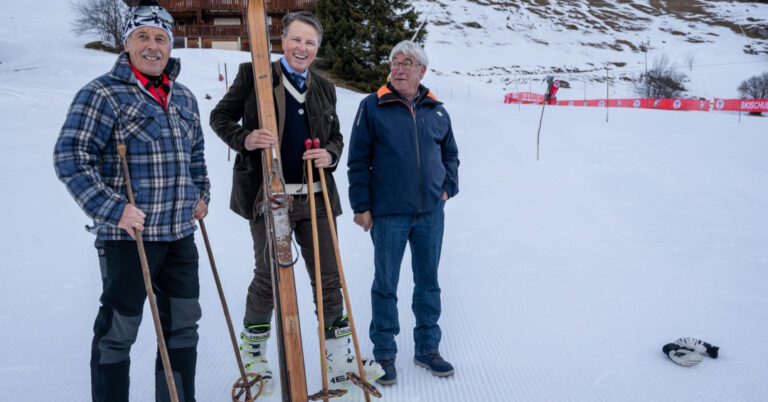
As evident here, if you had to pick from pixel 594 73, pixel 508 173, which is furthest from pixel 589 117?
pixel 594 73

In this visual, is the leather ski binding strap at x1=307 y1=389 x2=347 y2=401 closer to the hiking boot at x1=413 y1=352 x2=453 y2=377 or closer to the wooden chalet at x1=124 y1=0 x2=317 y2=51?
the hiking boot at x1=413 y1=352 x2=453 y2=377

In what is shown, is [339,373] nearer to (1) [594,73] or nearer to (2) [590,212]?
(2) [590,212]

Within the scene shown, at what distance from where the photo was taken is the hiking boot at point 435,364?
2377 mm

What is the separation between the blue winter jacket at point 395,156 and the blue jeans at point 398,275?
8cm

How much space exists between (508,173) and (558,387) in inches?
210

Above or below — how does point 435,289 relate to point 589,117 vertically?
below

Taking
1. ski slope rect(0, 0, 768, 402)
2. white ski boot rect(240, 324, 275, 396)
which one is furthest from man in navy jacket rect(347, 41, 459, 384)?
white ski boot rect(240, 324, 275, 396)

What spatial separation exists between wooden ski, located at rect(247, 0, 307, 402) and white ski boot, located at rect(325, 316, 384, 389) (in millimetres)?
516

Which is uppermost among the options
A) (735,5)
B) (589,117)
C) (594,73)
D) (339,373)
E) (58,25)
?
(735,5)

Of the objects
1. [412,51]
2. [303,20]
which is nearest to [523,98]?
[412,51]

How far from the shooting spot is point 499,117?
1266cm

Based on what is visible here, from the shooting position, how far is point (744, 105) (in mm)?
19641

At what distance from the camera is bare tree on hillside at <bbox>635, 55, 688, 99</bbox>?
114 ft

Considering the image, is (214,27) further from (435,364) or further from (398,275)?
(435,364)
